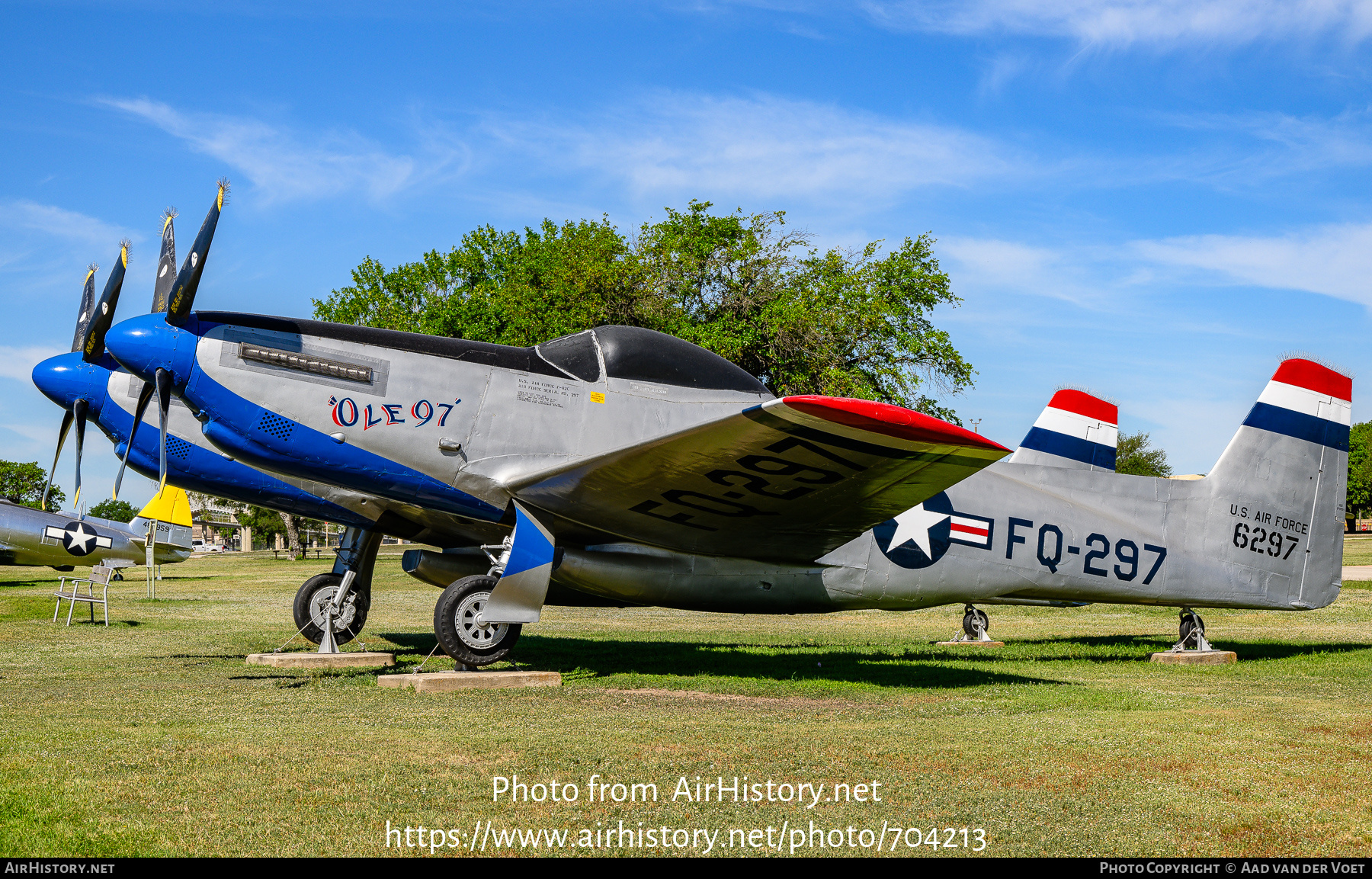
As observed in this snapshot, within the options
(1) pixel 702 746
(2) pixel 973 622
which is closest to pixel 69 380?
(1) pixel 702 746

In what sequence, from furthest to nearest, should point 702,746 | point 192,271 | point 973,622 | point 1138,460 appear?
point 1138,460 < point 973,622 < point 192,271 < point 702,746

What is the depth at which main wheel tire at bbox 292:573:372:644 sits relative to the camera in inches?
466

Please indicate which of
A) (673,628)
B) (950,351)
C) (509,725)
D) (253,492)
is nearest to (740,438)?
(509,725)

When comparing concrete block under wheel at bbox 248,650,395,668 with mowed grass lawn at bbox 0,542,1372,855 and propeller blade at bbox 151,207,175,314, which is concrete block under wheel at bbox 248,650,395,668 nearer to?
mowed grass lawn at bbox 0,542,1372,855

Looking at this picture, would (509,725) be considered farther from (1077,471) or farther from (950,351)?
(950,351)

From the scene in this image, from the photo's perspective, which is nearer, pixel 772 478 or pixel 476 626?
pixel 772 478

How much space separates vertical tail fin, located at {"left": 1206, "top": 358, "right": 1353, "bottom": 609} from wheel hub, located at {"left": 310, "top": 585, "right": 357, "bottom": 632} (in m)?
10.2

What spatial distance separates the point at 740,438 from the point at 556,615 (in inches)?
542

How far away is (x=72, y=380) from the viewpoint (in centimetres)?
1074

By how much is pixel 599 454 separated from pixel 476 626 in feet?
6.38

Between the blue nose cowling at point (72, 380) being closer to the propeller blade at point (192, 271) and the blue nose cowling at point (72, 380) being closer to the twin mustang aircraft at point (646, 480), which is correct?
the twin mustang aircraft at point (646, 480)

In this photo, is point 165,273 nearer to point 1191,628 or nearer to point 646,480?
point 646,480

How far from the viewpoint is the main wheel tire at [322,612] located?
1184 cm

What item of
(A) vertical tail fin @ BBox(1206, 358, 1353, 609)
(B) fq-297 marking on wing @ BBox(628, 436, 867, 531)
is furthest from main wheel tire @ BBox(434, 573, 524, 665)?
(A) vertical tail fin @ BBox(1206, 358, 1353, 609)
